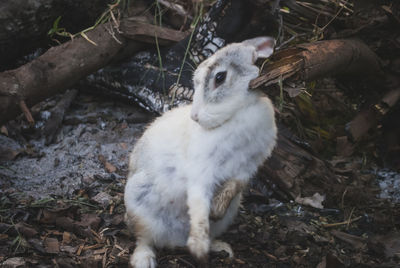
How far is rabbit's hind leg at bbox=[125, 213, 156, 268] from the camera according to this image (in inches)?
126

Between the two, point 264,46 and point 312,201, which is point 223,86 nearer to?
point 264,46

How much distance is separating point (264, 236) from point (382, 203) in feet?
4.42

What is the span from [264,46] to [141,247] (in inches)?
65.7

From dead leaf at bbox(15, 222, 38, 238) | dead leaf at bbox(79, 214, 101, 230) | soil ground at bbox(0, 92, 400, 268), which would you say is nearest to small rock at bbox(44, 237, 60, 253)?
soil ground at bbox(0, 92, 400, 268)

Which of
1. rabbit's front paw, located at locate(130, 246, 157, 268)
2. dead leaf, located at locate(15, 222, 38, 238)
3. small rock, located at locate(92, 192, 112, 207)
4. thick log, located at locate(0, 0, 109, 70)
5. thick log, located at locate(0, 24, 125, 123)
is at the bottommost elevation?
small rock, located at locate(92, 192, 112, 207)

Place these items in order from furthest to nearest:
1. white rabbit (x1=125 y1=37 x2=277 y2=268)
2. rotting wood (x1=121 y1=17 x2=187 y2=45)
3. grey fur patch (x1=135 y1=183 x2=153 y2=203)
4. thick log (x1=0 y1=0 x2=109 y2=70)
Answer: rotting wood (x1=121 y1=17 x2=187 y2=45)
thick log (x1=0 y1=0 x2=109 y2=70)
grey fur patch (x1=135 y1=183 x2=153 y2=203)
white rabbit (x1=125 y1=37 x2=277 y2=268)

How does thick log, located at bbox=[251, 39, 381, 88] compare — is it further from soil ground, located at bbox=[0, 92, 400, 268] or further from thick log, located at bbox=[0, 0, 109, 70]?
thick log, located at bbox=[0, 0, 109, 70]

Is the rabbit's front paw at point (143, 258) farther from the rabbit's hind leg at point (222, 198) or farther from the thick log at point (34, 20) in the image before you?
the thick log at point (34, 20)

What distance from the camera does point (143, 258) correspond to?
321cm

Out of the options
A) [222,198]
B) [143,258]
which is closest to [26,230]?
[143,258]

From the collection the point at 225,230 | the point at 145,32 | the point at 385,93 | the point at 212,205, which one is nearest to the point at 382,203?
the point at 385,93

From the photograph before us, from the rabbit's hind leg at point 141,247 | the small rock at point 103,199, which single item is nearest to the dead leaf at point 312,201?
the rabbit's hind leg at point 141,247

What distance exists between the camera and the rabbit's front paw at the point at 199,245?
2.82 metres

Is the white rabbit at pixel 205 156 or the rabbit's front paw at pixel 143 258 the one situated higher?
the white rabbit at pixel 205 156
